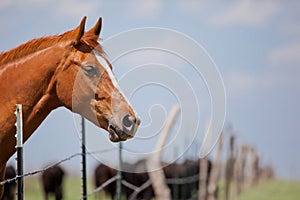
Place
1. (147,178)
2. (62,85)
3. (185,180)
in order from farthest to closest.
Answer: (147,178)
(185,180)
(62,85)

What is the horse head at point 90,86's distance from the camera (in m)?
3.78

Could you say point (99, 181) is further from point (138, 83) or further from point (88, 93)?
point (88, 93)

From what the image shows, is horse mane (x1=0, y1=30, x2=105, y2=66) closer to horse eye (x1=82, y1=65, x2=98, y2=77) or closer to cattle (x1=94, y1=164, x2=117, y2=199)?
horse eye (x1=82, y1=65, x2=98, y2=77)

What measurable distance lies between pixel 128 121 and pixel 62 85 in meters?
0.46

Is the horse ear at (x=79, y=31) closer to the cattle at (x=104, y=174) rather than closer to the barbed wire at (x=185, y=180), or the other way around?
the barbed wire at (x=185, y=180)

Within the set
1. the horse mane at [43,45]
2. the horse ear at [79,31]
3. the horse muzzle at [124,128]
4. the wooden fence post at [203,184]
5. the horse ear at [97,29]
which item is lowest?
the wooden fence post at [203,184]

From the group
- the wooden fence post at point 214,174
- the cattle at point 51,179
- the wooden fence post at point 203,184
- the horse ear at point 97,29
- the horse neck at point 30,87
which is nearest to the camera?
the horse neck at point 30,87

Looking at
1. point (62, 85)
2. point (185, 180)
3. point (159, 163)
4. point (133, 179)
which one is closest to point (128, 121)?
point (62, 85)

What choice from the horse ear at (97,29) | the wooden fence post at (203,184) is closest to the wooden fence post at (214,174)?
the wooden fence post at (203,184)

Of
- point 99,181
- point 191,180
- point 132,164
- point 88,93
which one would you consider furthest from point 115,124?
point 99,181

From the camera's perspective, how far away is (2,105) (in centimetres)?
365

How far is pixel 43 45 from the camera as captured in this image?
3875 mm

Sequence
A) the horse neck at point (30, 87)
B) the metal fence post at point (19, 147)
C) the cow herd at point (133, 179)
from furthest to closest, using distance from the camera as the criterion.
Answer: the cow herd at point (133, 179) < the horse neck at point (30, 87) < the metal fence post at point (19, 147)

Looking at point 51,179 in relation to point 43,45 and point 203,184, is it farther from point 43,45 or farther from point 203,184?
point 43,45
